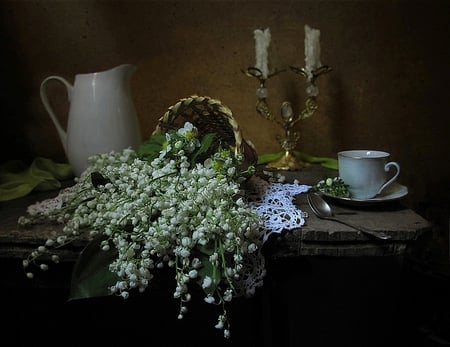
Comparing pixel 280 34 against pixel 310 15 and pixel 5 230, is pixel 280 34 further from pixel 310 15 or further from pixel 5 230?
pixel 5 230

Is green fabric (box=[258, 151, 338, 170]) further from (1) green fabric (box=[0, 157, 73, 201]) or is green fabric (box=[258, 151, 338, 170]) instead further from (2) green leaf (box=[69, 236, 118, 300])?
(2) green leaf (box=[69, 236, 118, 300])

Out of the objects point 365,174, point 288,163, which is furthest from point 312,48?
point 365,174

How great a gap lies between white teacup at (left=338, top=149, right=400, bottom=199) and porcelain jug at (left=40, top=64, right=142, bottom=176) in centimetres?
51

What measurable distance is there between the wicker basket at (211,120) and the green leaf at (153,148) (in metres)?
0.04

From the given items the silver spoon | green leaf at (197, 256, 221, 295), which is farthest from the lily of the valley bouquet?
the silver spoon

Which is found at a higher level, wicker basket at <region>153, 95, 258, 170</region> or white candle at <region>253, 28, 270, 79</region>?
white candle at <region>253, 28, 270, 79</region>

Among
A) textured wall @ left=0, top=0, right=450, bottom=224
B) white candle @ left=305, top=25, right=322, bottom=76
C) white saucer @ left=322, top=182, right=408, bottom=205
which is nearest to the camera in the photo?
white saucer @ left=322, top=182, right=408, bottom=205

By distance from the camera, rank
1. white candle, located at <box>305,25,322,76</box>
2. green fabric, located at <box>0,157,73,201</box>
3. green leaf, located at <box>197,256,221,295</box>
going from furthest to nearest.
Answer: white candle, located at <box>305,25,322,76</box>
green fabric, located at <box>0,157,73,201</box>
green leaf, located at <box>197,256,221,295</box>

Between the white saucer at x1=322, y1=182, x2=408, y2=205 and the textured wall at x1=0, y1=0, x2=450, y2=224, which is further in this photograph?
the textured wall at x1=0, y1=0, x2=450, y2=224

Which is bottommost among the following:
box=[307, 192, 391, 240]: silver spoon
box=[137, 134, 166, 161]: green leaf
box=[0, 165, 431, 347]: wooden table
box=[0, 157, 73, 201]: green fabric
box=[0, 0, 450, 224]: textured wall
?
box=[0, 165, 431, 347]: wooden table

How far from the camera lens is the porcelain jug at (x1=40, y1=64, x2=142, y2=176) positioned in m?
0.90

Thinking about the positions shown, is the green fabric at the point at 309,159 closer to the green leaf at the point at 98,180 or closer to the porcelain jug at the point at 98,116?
the porcelain jug at the point at 98,116

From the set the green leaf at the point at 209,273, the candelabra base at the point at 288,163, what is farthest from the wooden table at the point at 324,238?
the candelabra base at the point at 288,163

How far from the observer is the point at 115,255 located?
1.79 feet
